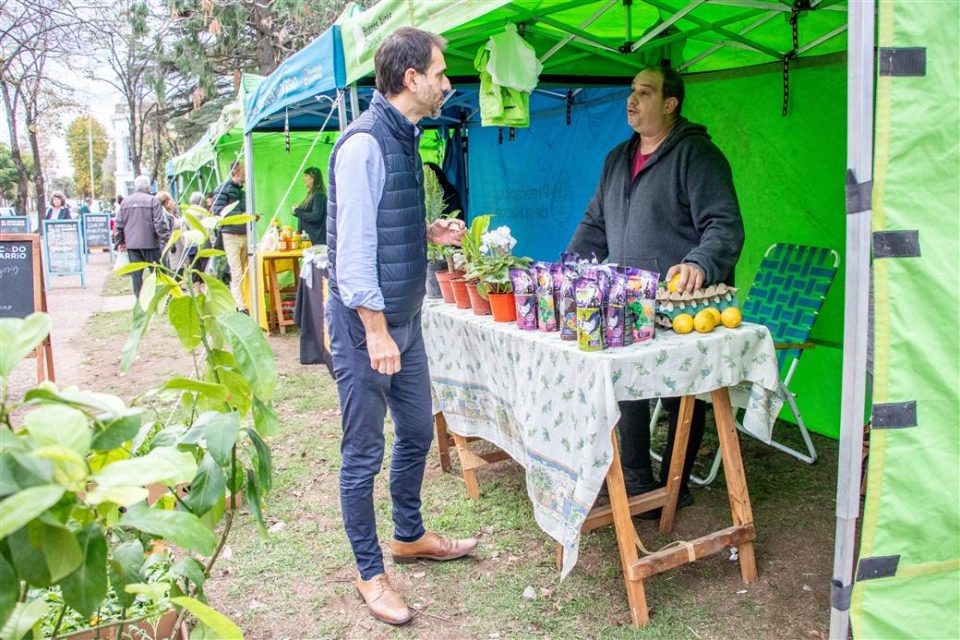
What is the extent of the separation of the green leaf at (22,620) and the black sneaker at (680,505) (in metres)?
2.71

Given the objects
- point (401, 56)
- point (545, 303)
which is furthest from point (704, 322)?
point (401, 56)

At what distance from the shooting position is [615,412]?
2441 mm

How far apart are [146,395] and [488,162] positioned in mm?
7281

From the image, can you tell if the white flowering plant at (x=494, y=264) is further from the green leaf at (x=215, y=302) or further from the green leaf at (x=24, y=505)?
the green leaf at (x=24, y=505)

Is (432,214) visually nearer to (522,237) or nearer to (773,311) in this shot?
(773,311)

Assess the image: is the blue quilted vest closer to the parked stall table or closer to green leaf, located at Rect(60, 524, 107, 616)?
the parked stall table

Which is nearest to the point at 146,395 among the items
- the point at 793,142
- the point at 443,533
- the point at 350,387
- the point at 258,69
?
the point at 350,387

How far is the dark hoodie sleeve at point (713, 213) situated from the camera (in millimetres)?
2932

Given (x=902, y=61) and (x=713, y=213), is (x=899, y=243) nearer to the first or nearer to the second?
(x=902, y=61)

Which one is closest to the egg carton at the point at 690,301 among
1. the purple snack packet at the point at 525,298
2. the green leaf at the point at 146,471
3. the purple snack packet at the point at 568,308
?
the purple snack packet at the point at 568,308

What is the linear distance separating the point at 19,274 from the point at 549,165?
436cm

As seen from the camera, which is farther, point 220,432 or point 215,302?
point 215,302

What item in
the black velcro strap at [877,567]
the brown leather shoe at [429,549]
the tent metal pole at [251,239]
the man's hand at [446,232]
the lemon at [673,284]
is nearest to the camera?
the black velcro strap at [877,567]

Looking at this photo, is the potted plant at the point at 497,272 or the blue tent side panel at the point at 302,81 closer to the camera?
the potted plant at the point at 497,272
